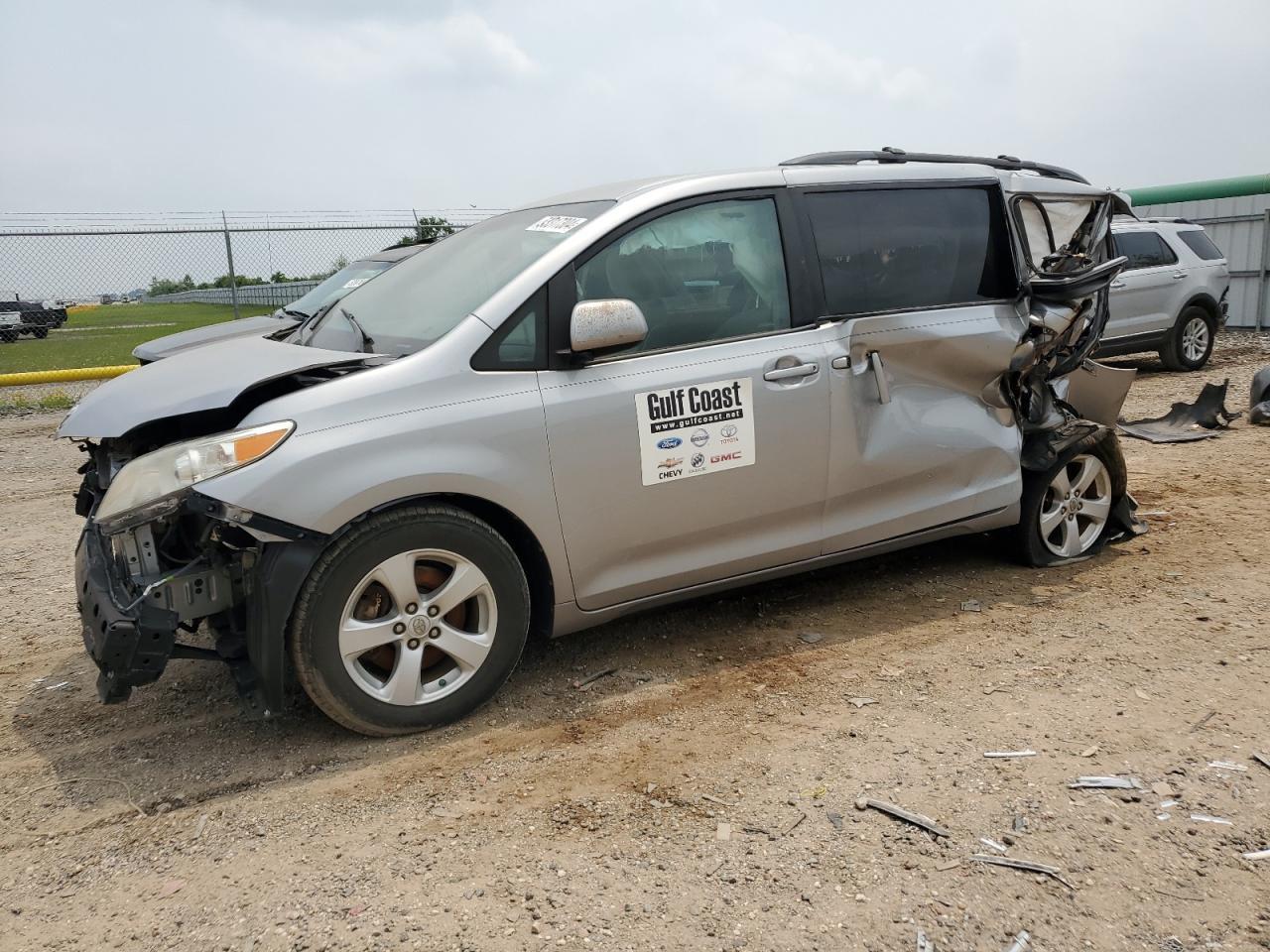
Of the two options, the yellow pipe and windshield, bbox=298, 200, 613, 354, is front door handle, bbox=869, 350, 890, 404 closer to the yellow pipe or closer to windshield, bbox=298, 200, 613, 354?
windshield, bbox=298, 200, 613, 354

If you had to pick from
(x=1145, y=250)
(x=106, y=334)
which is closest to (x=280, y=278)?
(x=106, y=334)

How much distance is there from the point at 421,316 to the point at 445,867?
2.05 meters

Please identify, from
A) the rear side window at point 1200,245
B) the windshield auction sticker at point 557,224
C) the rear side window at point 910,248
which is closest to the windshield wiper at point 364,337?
the windshield auction sticker at point 557,224

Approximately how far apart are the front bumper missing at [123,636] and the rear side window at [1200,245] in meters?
12.7

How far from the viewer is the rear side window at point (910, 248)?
14.3 ft

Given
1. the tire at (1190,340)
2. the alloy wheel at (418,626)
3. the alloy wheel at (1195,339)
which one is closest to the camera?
the alloy wheel at (418,626)

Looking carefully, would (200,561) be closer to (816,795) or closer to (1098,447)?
(816,795)

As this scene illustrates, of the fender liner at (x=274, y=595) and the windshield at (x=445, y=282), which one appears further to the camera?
the windshield at (x=445, y=282)

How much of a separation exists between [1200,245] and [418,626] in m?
12.4

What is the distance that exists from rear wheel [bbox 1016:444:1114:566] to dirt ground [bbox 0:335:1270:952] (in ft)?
0.89

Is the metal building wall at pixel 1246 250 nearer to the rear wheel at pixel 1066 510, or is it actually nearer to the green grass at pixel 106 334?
the rear wheel at pixel 1066 510

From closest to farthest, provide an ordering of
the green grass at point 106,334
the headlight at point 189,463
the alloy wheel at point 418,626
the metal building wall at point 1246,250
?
→ the headlight at point 189,463 → the alloy wheel at point 418,626 → the green grass at point 106,334 → the metal building wall at point 1246,250

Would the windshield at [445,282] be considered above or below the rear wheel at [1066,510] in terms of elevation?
above

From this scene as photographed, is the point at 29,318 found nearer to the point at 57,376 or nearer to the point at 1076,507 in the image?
the point at 57,376
